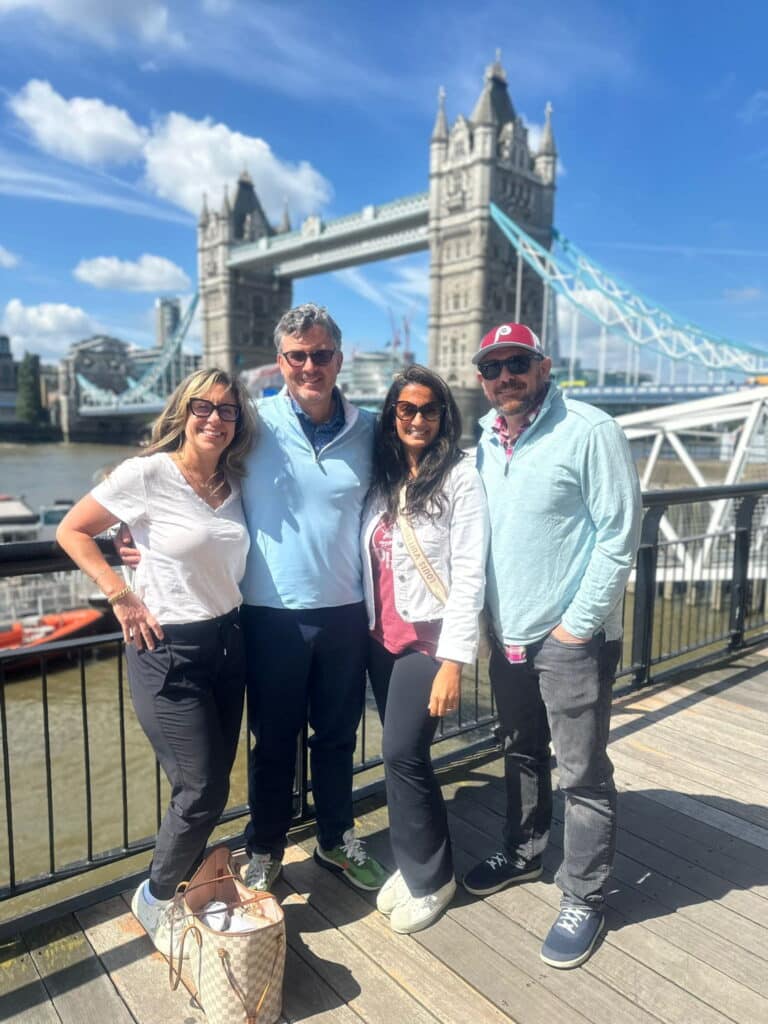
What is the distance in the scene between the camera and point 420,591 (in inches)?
79.1

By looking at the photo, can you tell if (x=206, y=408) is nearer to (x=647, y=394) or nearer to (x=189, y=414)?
(x=189, y=414)

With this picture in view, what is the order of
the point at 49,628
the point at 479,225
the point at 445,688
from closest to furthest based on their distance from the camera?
the point at 445,688
the point at 49,628
the point at 479,225

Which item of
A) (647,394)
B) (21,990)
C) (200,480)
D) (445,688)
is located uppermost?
(647,394)

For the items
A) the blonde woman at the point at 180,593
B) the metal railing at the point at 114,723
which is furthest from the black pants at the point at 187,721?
the metal railing at the point at 114,723

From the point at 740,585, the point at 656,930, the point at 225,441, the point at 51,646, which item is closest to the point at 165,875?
the point at 51,646

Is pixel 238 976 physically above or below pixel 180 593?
below

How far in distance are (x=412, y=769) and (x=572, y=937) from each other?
0.58 meters

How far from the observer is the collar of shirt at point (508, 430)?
79.6 inches

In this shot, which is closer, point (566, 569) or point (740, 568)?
point (566, 569)

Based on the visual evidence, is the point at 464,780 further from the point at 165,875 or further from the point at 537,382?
the point at 537,382

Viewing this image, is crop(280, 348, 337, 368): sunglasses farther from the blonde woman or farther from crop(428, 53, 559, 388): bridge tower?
crop(428, 53, 559, 388): bridge tower

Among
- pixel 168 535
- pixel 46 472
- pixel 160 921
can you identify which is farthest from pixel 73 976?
pixel 46 472

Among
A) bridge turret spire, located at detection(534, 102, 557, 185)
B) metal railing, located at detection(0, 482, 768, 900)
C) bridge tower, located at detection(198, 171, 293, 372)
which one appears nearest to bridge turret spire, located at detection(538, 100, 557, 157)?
bridge turret spire, located at detection(534, 102, 557, 185)

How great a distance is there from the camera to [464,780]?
290 centimetres
